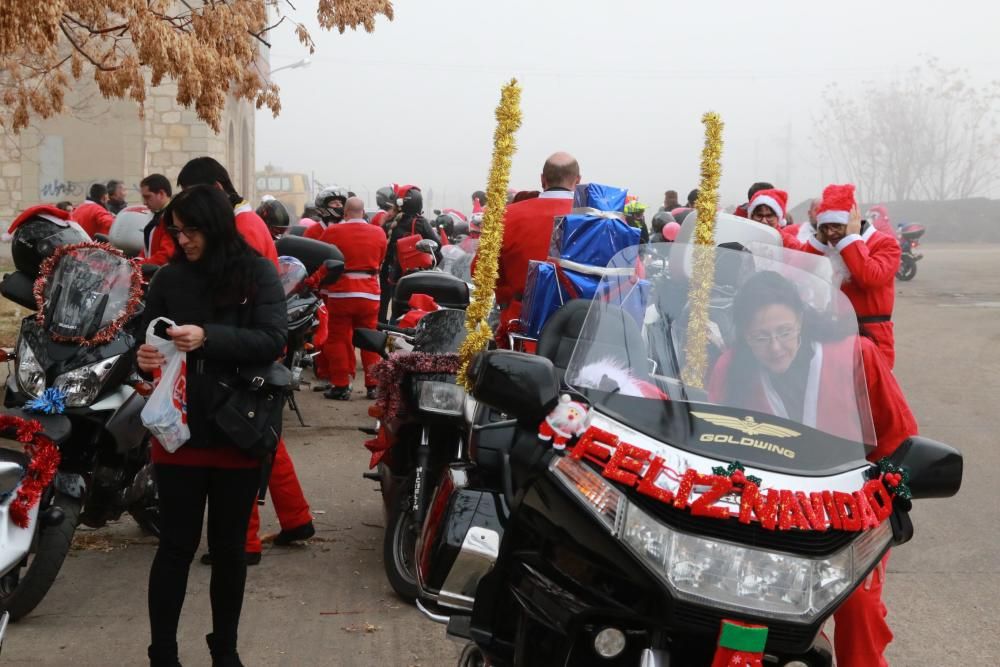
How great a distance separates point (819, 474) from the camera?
117 inches

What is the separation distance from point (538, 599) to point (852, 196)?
4.66 meters

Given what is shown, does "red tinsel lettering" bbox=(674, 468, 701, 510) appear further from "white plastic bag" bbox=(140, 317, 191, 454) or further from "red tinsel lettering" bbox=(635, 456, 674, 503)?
"white plastic bag" bbox=(140, 317, 191, 454)

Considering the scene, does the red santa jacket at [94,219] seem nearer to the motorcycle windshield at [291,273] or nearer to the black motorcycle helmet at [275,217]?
the black motorcycle helmet at [275,217]

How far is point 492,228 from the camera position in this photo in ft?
15.4

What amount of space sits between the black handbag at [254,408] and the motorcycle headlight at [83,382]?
1.11m

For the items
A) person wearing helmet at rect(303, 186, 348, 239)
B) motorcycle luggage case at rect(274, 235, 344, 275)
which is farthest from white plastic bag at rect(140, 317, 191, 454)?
person wearing helmet at rect(303, 186, 348, 239)

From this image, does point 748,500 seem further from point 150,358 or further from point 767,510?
point 150,358

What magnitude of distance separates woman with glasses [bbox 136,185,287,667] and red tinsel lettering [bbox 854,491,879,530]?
231 centimetres

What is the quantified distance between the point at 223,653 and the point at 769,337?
241cm

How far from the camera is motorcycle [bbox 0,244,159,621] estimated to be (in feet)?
16.2

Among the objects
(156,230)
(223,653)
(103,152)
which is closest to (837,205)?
(156,230)

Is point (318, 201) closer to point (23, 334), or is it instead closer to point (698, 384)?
point (23, 334)

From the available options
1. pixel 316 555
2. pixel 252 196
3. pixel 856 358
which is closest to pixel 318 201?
pixel 316 555

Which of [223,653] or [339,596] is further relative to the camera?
[339,596]
